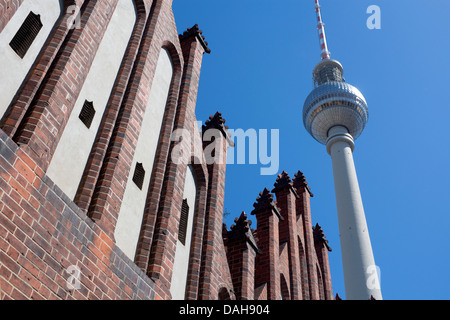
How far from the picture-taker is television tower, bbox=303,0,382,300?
98.5 ft

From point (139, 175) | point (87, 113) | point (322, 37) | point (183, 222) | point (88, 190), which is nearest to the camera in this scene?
point (88, 190)

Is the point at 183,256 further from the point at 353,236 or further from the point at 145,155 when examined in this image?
the point at 353,236

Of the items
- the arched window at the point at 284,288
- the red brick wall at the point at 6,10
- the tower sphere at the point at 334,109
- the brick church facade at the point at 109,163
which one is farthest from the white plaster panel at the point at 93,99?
the tower sphere at the point at 334,109

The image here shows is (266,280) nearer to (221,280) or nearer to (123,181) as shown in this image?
(221,280)

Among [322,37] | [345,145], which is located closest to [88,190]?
[345,145]

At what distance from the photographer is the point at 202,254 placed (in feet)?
29.9

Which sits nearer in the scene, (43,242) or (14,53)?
(43,242)

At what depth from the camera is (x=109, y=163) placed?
692 centimetres

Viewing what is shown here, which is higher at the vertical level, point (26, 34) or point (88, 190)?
point (26, 34)

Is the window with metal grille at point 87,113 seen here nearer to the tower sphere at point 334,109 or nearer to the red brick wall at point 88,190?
the red brick wall at point 88,190

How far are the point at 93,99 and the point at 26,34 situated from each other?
1.39 meters

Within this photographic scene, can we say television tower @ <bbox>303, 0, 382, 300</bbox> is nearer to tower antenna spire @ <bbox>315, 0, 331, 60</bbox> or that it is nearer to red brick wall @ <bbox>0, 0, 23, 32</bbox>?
tower antenna spire @ <bbox>315, 0, 331, 60</bbox>

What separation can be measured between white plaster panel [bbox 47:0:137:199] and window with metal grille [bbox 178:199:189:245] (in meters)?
2.66
